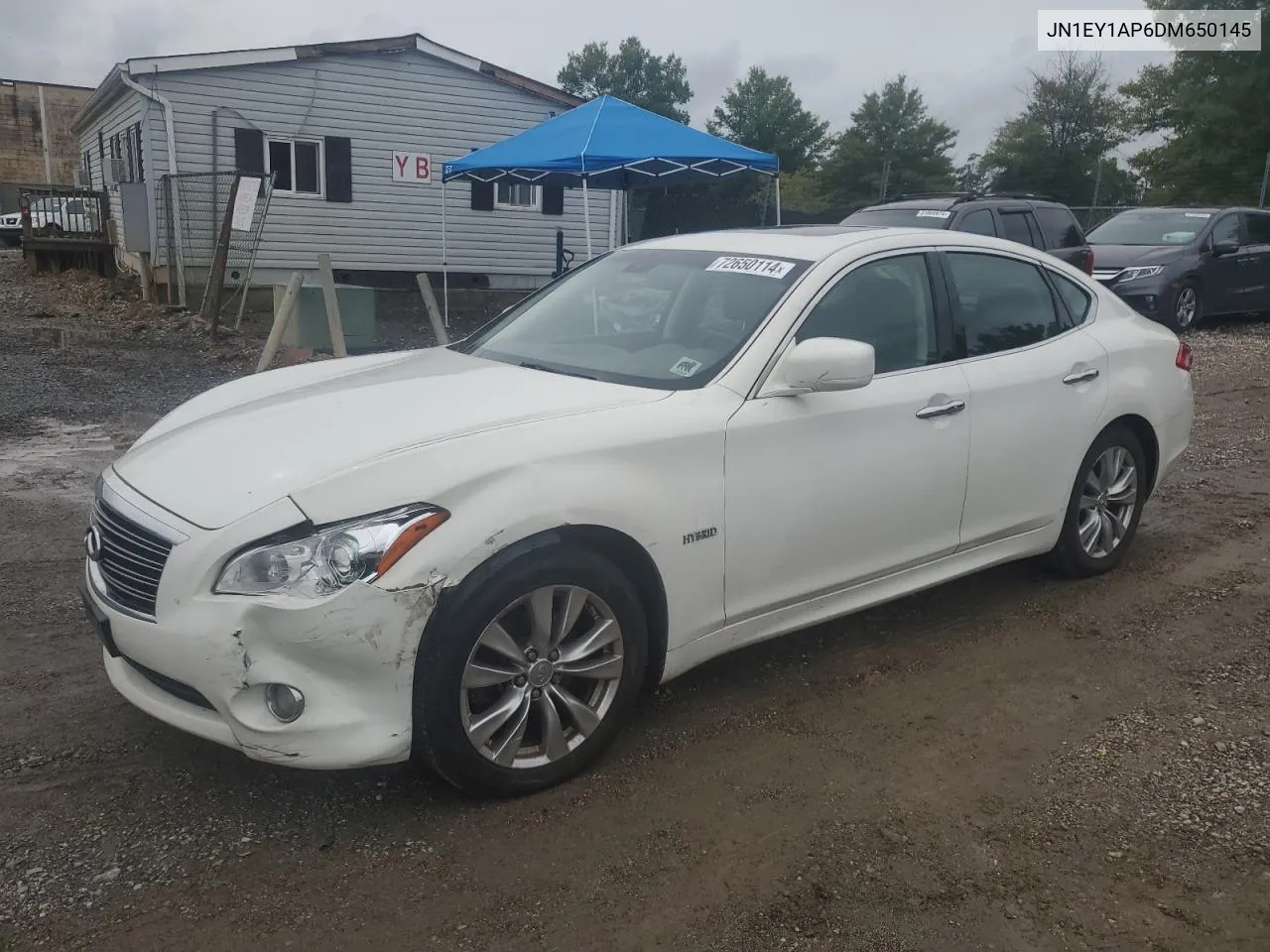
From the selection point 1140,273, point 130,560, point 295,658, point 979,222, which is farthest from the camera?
point 1140,273

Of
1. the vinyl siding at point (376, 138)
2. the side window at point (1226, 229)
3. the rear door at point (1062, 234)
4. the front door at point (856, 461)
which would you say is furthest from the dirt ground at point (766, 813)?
the vinyl siding at point (376, 138)

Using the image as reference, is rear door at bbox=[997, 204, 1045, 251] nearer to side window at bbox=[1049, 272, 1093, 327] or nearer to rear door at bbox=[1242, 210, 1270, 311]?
rear door at bbox=[1242, 210, 1270, 311]

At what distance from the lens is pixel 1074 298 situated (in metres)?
4.88

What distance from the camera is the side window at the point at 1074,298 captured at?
482cm

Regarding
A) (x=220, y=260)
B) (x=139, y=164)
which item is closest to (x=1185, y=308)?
(x=220, y=260)

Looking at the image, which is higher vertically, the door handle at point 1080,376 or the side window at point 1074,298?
the side window at point 1074,298

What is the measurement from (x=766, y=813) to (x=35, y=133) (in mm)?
53036

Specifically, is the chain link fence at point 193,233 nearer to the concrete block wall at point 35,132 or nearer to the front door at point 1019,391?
the front door at point 1019,391

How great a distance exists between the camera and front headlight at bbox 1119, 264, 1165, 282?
1326 cm

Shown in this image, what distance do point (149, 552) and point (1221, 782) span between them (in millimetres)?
3165

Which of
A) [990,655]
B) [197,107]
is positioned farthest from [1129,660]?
[197,107]

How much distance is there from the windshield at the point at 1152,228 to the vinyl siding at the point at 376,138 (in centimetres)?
990

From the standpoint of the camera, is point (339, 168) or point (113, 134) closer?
point (339, 168)

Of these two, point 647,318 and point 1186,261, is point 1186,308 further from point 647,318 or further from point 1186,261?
point 647,318
